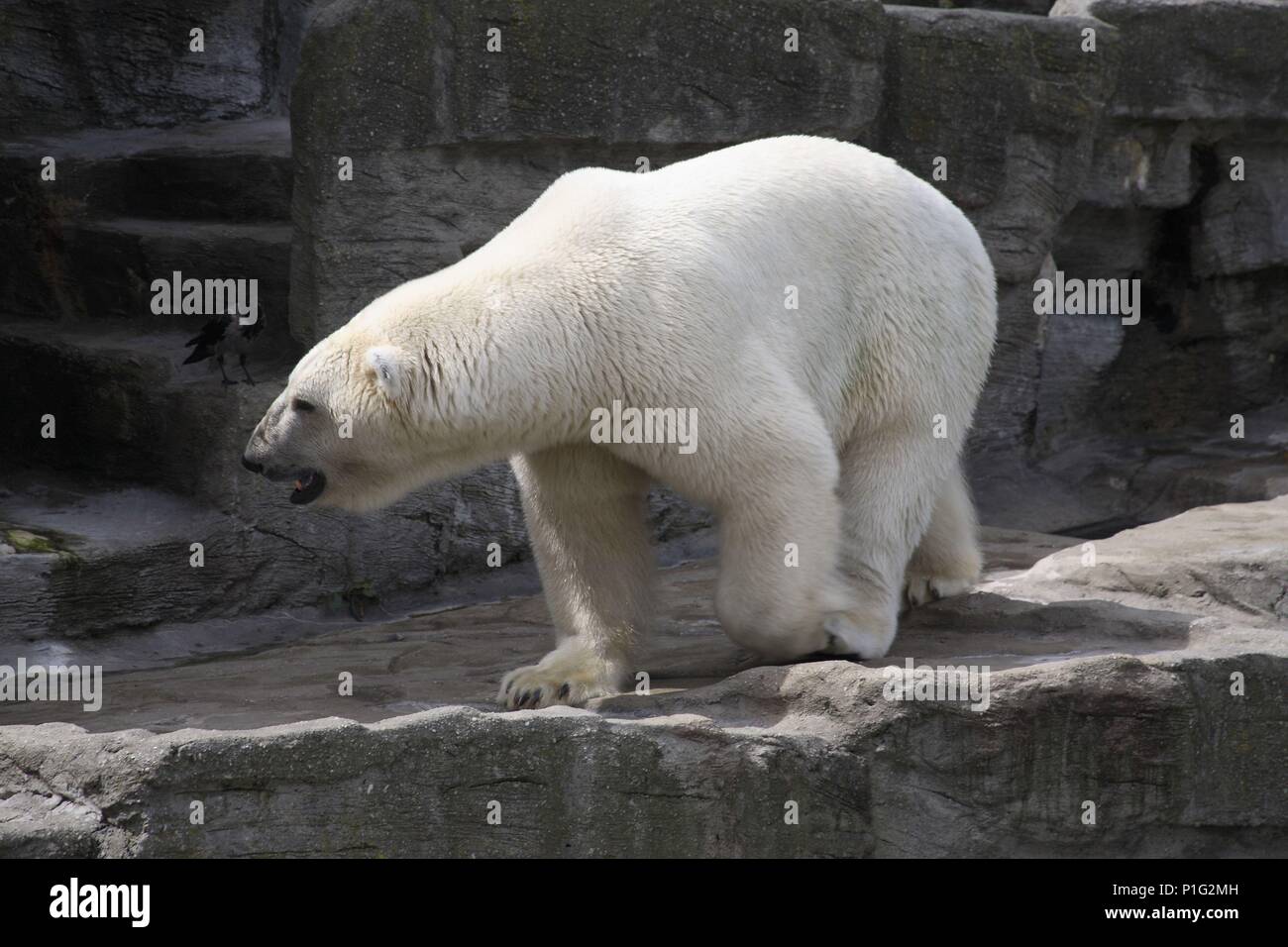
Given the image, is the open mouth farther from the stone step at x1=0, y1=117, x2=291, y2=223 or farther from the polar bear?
the stone step at x1=0, y1=117, x2=291, y2=223

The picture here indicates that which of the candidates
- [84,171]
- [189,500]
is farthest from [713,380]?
[84,171]

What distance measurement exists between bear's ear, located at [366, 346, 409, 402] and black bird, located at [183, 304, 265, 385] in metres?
2.65

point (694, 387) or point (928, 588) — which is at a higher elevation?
point (694, 387)

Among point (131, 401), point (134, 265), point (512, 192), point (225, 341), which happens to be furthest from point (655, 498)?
point (134, 265)

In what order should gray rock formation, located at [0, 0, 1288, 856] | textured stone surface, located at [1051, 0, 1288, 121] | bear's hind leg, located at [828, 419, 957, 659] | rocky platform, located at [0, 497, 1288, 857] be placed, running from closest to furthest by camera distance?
rocky platform, located at [0, 497, 1288, 857]
gray rock formation, located at [0, 0, 1288, 856]
bear's hind leg, located at [828, 419, 957, 659]
textured stone surface, located at [1051, 0, 1288, 121]

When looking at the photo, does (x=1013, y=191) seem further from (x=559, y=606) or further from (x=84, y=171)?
(x=84, y=171)

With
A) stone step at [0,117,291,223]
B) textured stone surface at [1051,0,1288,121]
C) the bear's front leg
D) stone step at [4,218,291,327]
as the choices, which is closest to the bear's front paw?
the bear's front leg

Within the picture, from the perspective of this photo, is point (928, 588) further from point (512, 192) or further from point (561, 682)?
point (512, 192)

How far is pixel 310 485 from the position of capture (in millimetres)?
5105

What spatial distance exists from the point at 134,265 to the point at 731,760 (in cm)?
490

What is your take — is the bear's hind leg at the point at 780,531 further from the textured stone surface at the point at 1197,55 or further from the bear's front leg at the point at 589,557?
the textured stone surface at the point at 1197,55

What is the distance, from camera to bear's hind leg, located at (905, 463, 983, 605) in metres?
6.05

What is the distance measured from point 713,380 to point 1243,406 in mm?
5820

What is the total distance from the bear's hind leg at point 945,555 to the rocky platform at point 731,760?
12.0 inches
